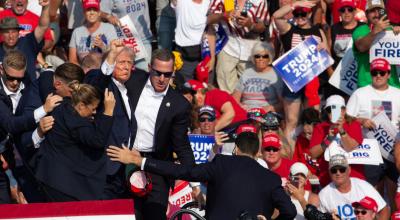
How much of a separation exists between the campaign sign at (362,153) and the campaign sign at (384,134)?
0.31 m

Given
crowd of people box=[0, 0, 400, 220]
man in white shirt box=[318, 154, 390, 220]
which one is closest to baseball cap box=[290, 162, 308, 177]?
crowd of people box=[0, 0, 400, 220]

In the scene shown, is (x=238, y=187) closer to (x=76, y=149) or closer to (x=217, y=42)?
(x=76, y=149)

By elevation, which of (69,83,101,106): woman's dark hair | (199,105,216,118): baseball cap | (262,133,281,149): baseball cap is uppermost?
(69,83,101,106): woman's dark hair

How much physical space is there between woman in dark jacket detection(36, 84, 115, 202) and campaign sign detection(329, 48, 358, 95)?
4.70 m

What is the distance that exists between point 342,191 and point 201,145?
165cm

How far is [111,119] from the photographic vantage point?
11.1 metres

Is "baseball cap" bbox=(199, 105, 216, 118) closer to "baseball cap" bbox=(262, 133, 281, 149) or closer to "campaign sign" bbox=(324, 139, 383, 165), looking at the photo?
"baseball cap" bbox=(262, 133, 281, 149)

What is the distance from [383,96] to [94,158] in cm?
433

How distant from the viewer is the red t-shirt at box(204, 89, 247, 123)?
14891mm

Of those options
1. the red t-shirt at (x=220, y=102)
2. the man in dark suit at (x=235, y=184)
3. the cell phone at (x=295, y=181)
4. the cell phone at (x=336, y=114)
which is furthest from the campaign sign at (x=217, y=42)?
the man in dark suit at (x=235, y=184)

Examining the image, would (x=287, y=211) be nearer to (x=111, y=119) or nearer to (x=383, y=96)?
(x=111, y=119)

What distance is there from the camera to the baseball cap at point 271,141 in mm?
13531

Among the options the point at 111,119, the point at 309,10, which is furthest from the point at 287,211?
the point at 309,10

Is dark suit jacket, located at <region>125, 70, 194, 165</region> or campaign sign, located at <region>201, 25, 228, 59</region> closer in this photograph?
dark suit jacket, located at <region>125, 70, 194, 165</region>
